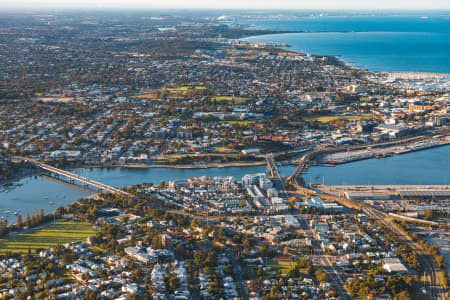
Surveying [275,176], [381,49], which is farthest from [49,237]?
[381,49]

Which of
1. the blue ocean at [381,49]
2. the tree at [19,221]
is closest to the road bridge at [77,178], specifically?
the tree at [19,221]

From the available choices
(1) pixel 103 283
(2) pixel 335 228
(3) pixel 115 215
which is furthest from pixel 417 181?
(1) pixel 103 283

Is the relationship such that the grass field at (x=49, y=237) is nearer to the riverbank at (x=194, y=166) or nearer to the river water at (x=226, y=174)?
the river water at (x=226, y=174)

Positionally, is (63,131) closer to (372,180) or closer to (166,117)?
(166,117)

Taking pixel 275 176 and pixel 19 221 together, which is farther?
pixel 275 176

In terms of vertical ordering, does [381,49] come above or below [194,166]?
above

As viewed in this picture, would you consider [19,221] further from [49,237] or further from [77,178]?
[77,178]

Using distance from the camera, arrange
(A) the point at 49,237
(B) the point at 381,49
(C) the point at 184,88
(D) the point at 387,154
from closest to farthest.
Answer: (A) the point at 49,237 < (D) the point at 387,154 < (C) the point at 184,88 < (B) the point at 381,49
